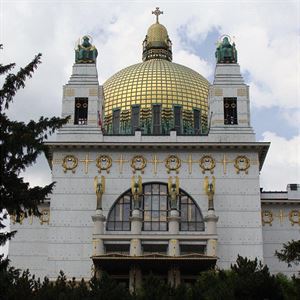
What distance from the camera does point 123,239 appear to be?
153ft

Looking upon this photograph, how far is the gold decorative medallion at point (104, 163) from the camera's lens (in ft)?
162

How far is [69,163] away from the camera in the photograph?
49.4 metres

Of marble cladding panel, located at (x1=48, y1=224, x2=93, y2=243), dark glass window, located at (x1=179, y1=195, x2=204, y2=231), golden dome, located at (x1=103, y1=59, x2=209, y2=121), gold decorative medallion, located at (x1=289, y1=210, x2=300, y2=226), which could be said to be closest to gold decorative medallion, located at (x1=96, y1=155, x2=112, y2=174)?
marble cladding panel, located at (x1=48, y1=224, x2=93, y2=243)

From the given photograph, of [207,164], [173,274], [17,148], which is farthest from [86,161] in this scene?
[17,148]

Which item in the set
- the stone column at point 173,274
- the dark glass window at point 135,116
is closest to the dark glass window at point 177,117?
the dark glass window at point 135,116

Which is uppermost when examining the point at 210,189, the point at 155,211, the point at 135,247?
the point at 210,189

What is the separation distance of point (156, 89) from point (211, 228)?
50.3 ft

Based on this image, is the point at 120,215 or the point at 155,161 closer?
the point at 120,215

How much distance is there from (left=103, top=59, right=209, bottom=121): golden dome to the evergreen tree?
111 ft

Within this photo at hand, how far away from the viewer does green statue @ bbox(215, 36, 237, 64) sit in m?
53.2

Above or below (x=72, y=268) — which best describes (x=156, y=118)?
above

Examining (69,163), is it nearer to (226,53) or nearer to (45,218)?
(45,218)

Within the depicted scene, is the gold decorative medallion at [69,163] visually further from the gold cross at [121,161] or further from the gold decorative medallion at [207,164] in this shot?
the gold decorative medallion at [207,164]

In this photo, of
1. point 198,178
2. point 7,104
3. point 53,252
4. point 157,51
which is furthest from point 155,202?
point 7,104
